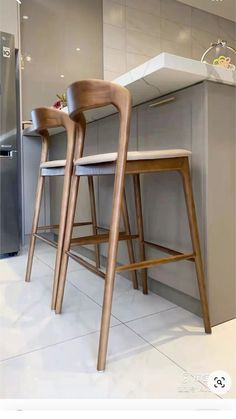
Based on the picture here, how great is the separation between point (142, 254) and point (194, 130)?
595 millimetres

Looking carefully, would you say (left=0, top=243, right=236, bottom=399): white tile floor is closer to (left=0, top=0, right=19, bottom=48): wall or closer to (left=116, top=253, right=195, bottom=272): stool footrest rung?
(left=116, top=253, right=195, bottom=272): stool footrest rung

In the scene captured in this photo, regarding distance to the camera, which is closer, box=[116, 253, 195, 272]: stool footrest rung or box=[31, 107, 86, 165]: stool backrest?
box=[116, 253, 195, 272]: stool footrest rung

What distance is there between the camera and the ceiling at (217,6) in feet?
11.9

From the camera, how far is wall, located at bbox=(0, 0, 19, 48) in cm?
233

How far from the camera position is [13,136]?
85.7 inches

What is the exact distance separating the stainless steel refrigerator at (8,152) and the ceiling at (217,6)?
2.55 metres

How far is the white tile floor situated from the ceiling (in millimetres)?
3689

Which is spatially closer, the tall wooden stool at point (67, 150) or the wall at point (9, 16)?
the tall wooden stool at point (67, 150)

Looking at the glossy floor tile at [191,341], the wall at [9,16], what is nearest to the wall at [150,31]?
the wall at [9,16]

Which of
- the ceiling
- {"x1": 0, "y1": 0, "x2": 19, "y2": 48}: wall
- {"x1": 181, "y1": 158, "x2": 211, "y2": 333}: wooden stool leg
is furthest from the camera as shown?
the ceiling

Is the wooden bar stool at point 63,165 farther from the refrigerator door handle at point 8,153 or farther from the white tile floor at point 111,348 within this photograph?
the refrigerator door handle at point 8,153

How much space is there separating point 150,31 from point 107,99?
119 inches

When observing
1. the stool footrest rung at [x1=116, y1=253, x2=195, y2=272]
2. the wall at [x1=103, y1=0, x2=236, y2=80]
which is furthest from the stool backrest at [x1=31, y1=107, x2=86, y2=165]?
the wall at [x1=103, y1=0, x2=236, y2=80]
